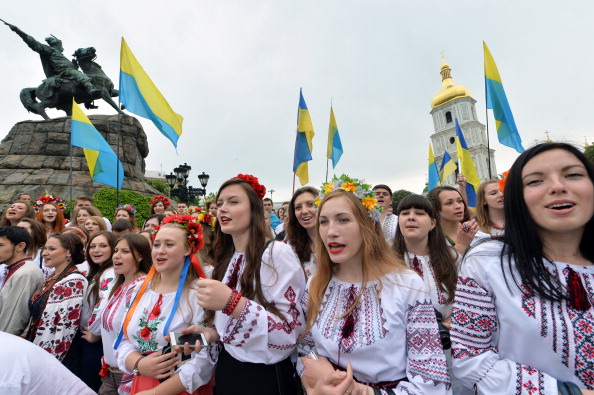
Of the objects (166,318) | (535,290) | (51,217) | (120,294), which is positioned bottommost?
(166,318)

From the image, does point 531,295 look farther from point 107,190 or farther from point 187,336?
point 107,190

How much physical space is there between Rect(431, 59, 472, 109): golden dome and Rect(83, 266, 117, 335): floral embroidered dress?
60908 mm

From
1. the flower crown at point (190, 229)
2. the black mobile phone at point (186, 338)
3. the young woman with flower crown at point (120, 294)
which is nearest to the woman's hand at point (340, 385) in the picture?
the black mobile phone at point (186, 338)

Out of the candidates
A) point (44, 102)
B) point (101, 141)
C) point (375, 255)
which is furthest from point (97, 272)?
point (44, 102)

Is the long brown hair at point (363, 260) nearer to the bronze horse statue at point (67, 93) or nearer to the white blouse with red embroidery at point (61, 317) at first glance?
the white blouse with red embroidery at point (61, 317)

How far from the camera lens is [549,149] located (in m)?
1.54

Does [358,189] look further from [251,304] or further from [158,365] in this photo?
[158,365]

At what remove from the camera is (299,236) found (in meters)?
3.99

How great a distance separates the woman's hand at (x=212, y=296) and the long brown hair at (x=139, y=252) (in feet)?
5.87

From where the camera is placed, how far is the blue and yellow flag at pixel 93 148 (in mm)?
8102

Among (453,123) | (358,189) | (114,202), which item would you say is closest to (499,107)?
(358,189)

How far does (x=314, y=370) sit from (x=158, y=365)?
3.92ft

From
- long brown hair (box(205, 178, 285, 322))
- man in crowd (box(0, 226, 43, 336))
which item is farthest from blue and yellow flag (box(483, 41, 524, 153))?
man in crowd (box(0, 226, 43, 336))

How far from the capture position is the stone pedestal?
567 inches
